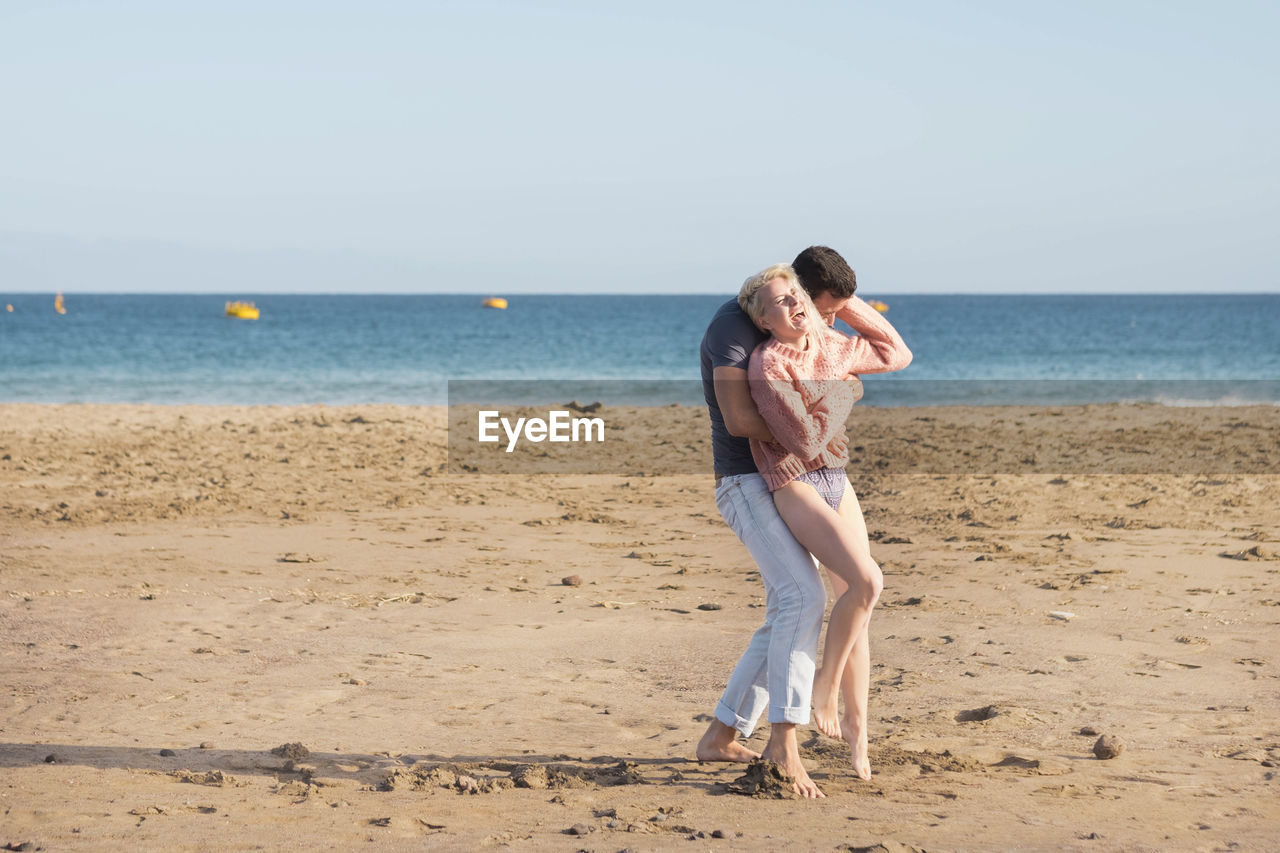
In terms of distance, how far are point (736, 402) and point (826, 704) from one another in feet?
3.87

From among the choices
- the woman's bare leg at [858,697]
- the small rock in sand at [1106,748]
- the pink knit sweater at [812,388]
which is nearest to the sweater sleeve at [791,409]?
the pink knit sweater at [812,388]

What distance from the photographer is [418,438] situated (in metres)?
14.3

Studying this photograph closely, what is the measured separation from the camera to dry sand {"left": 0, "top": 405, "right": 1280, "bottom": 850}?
4051 millimetres

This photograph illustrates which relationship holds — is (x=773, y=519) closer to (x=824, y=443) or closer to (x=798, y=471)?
(x=798, y=471)

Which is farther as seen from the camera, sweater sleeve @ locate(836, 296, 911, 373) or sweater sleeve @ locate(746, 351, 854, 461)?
sweater sleeve @ locate(836, 296, 911, 373)

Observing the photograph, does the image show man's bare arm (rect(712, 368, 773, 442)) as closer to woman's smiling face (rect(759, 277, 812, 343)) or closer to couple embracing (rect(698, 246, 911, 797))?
couple embracing (rect(698, 246, 911, 797))

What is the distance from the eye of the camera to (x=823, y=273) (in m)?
4.07

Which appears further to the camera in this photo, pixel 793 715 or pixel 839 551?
pixel 793 715

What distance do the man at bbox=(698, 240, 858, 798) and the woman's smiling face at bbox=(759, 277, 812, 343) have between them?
0.11 meters

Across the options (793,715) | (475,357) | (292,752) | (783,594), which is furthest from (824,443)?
(475,357)

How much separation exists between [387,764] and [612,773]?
0.85 m

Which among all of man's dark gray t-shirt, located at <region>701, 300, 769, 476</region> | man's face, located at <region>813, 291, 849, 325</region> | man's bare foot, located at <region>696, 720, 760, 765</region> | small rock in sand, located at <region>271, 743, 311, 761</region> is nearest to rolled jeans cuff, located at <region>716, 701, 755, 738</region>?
man's bare foot, located at <region>696, 720, 760, 765</region>

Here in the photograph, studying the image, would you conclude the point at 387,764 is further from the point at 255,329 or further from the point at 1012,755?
the point at 255,329

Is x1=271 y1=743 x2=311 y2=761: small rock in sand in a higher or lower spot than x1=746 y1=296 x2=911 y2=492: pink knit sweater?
lower
